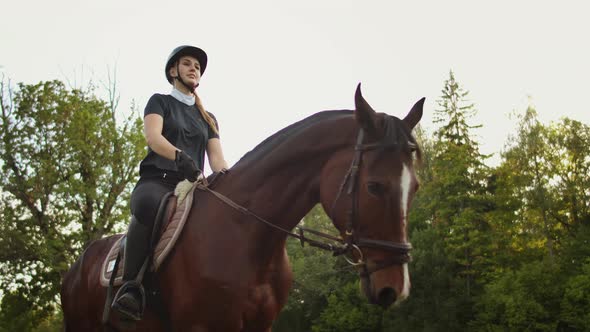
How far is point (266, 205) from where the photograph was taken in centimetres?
482

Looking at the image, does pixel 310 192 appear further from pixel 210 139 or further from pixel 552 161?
pixel 552 161

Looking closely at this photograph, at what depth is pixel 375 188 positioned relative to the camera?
4090 mm

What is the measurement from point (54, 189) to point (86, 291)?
26452 millimetres

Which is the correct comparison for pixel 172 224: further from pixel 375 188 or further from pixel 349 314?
pixel 349 314

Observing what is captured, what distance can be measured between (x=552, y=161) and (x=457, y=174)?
25.1 feet

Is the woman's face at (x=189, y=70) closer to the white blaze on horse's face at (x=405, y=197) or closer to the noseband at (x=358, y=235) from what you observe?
the noseband at (x=358, y=235)

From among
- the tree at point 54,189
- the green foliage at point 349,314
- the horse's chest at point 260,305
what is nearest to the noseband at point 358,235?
the horse's chest at point 260,305

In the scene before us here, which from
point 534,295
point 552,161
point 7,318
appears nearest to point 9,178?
point 7,318

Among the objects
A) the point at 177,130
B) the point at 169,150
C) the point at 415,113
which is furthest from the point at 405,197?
the point at 177,130

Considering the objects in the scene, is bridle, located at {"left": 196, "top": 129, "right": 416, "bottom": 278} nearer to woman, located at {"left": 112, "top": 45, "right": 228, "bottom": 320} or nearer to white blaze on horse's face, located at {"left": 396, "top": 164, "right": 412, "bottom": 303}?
white blaze on horse's face, located at {"left": 396, "top": 164, "right": 412, "bottom": 303}

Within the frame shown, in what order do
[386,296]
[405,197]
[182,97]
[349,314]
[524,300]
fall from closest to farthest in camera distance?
[386,296] → [405,197] → [182,97] → [524,300] → [349,314]

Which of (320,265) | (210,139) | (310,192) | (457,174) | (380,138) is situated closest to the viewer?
(380,138)

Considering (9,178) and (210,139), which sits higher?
(9,178)

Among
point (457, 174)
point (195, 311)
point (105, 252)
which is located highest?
point (457, 174)
